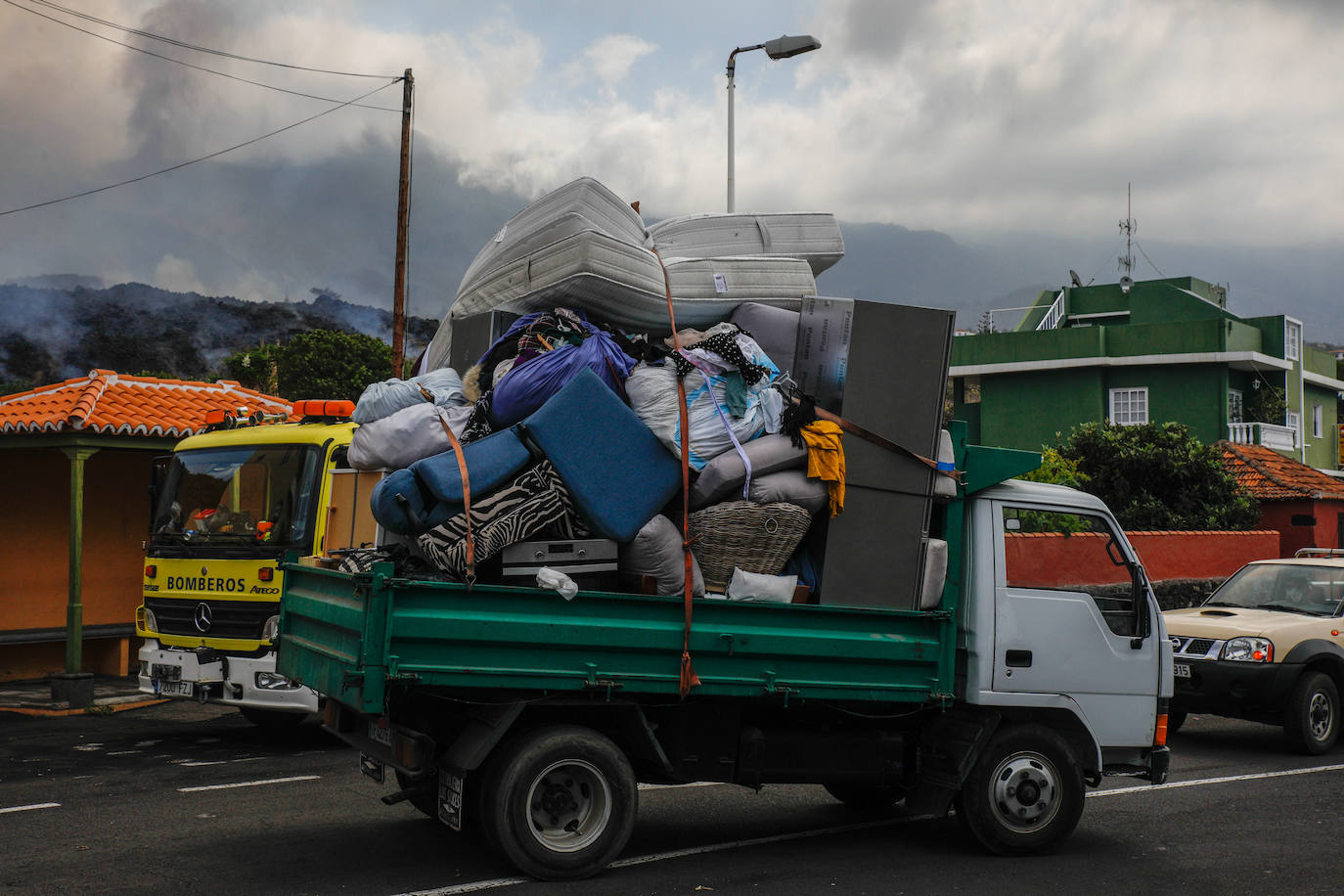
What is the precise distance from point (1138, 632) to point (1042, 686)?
76 centimetres

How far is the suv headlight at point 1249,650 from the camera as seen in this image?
10109mm

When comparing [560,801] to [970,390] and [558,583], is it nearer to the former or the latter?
[558,583]

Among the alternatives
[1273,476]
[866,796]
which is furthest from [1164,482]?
[866,796]

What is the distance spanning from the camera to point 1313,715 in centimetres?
1017

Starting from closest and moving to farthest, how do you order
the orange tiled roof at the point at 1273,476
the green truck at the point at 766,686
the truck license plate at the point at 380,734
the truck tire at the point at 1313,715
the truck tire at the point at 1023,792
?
the green truck at the point at 766,686, the truck license plate at the point at 380,734, the truck tire at the point at 1023,792, the truck tire at the point at 1313,715, the orange tiled roof at the point at 1273,476

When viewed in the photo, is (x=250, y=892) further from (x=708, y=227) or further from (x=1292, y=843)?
Result: (x=1292, y=843)

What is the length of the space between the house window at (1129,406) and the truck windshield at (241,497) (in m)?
27.3

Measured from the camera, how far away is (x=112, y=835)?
6625 mm

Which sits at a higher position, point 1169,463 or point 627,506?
point 1169,463

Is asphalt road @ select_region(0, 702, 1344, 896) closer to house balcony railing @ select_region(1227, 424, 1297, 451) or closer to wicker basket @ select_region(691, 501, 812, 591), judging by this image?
wicker basket @ select_region(691, 501, 812, 591)

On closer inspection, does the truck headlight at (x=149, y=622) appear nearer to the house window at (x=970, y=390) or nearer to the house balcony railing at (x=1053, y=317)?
the house window at (x=970, y=390)

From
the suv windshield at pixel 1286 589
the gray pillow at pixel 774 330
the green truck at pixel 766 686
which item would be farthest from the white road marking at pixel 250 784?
the suv windshield at pixel 1286 589

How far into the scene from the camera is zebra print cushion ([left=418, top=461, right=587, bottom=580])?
5574 millimetres

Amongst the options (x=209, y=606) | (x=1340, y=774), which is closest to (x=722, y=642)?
(x=209, y=606)
